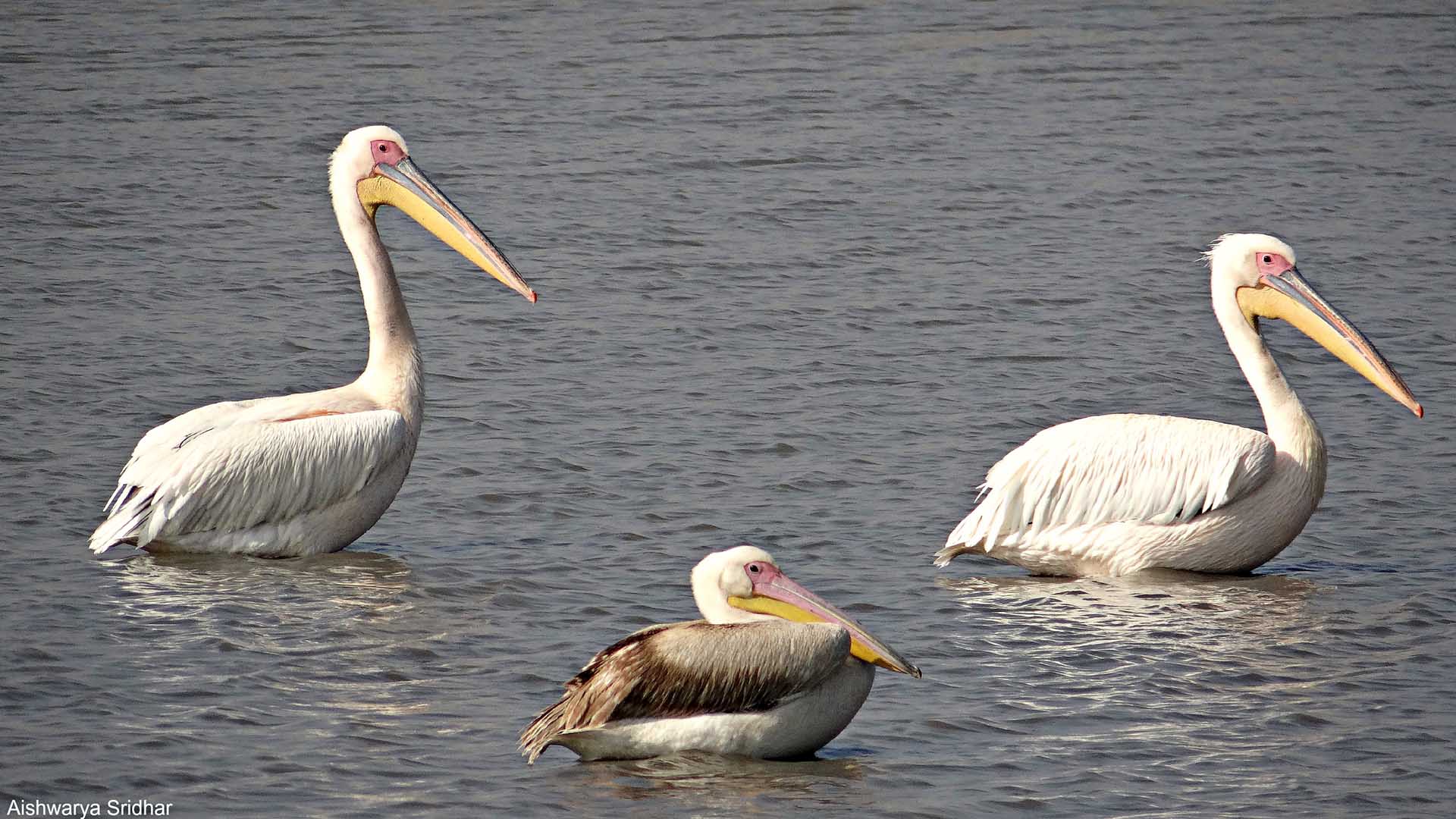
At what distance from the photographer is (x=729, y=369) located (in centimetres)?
970

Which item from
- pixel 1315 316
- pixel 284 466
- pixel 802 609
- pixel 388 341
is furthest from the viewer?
pixel 1315 316

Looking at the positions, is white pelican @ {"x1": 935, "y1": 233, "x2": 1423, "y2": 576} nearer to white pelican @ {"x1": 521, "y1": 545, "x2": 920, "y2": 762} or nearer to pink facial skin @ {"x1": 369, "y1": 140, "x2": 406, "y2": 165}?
white pelican @ {"x1": 521, "y1": 545, "x2": 920, "y2": 762}

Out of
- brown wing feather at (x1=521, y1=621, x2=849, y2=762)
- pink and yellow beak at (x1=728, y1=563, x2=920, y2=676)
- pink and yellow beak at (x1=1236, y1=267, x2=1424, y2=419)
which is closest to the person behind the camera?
brown wing feather at (x1=521, y1=621, x2=849, y2=762)

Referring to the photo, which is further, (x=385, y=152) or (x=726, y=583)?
(x=385, y=152)

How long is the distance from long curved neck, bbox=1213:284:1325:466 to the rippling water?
0.39 metres

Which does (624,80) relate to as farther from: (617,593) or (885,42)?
(617,593)

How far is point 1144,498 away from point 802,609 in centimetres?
208

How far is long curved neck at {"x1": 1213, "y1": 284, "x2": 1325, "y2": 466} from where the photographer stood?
7418mm

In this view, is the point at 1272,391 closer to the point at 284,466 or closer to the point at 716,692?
the point at 716,692

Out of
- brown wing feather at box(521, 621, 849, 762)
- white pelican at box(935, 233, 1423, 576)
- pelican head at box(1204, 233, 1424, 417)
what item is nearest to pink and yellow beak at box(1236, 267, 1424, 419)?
pelican head at box(1204, 233, 1424, 417)

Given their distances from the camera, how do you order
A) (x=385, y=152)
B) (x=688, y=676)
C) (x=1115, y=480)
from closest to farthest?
(x=688, y=676), (x=1115, y=480), (x=385, y=152)

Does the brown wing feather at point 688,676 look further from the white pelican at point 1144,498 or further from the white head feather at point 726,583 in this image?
the white pelican at point 1144,498

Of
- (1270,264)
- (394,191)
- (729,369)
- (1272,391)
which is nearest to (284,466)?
(394,191)

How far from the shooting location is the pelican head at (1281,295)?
777cm
